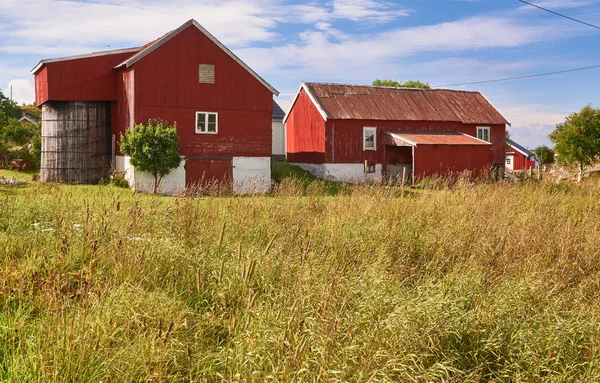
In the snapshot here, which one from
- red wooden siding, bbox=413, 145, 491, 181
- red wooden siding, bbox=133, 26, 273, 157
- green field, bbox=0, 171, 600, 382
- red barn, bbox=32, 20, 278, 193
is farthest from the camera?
red wooden siding, bbox=413, 145, 491, 181

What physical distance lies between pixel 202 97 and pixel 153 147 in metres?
3.62

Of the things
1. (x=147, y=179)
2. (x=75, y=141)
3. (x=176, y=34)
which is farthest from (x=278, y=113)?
(x=147, y=179)

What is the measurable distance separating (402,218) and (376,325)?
5690mm

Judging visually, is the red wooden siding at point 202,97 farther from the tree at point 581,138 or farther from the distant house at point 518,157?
the distant house at point 518,157

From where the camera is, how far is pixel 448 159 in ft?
112

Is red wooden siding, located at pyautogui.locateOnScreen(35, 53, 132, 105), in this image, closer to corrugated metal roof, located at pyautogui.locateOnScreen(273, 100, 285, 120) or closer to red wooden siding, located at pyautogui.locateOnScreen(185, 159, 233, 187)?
red wooden siding, located at pyautogui.locateOnScreen(185, 159, 233, 187)

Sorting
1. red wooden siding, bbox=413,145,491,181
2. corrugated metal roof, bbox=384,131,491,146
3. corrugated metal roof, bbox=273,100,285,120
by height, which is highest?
corrugated metal roof, bbox=273,100,285,120

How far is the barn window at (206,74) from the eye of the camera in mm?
27256

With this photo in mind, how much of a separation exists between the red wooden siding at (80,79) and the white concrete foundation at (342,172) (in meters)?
12.7

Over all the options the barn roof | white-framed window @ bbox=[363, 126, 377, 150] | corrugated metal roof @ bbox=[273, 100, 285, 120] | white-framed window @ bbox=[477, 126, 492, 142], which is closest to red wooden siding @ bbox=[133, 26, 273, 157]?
white-framed window @ bbox=[363, 126, 377, 150]

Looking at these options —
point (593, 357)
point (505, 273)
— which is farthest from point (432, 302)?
point (505, 273)

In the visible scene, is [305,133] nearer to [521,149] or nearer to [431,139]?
[431,139]

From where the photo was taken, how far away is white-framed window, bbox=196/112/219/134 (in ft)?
90.4

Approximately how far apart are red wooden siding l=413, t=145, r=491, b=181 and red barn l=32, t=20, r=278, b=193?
30.8ft
